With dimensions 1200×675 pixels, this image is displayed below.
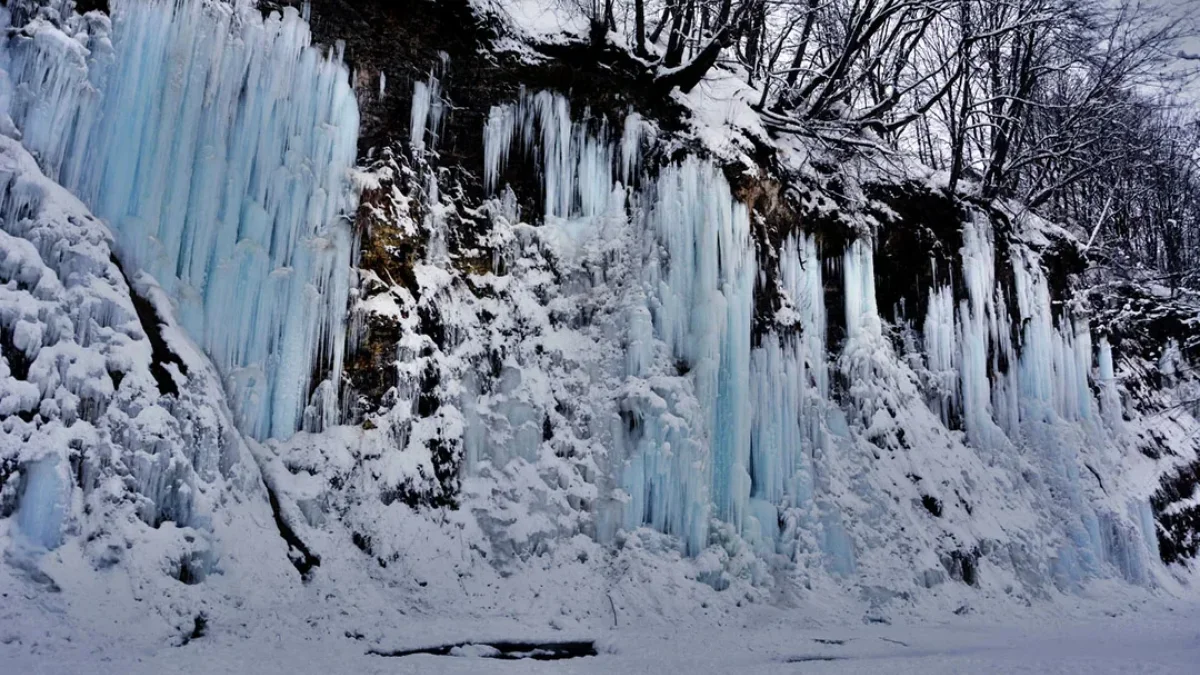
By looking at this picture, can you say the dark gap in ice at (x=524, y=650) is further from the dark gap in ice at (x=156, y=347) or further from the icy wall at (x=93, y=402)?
the dark gap in ice at (x=156, y=347)

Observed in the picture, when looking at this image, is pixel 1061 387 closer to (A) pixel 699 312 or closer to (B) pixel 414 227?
(A) pixel 699 312

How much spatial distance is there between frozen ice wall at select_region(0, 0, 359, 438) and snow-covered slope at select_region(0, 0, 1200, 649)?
0.10 ft

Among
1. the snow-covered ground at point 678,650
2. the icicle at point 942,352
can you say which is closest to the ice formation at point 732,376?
the icicle at point 942,352

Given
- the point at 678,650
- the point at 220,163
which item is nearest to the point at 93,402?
the point at 220,163

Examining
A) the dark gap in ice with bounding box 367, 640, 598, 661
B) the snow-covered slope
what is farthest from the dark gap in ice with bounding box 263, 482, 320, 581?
the dark gap in ice with bounding box 367, 640, 598, 661

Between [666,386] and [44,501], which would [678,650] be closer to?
[666,386]

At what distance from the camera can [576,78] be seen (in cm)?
1065

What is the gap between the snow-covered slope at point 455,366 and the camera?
6.43 meters

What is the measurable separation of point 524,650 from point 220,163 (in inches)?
222

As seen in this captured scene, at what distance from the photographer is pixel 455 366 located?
29.4 feet

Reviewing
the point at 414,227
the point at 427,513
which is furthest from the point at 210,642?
the point at 414,227

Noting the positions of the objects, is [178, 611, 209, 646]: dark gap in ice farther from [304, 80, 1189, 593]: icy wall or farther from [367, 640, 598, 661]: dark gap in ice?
[304, 80, 1189, 593]: icy wall

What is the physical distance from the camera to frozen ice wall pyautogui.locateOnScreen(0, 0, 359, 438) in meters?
7.20

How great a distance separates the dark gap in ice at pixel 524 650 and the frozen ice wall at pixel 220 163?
2.86 meters
